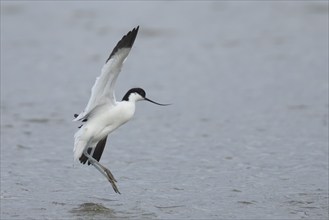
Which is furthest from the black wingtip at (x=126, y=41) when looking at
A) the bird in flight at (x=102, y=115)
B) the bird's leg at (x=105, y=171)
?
the bird's leg at (x=105, y=171)

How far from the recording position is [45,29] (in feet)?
52.5

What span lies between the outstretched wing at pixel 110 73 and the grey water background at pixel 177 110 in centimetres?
88

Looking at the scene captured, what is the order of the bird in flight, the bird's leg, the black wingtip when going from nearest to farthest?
the black wingtip < the bird in flight < the bird's leg

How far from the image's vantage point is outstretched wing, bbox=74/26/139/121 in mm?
7633

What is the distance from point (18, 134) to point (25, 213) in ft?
9.15

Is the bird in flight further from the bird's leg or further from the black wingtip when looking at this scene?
the black wingtip

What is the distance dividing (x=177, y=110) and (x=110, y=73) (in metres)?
3.74

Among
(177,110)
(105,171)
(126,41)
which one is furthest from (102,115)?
(177,110)

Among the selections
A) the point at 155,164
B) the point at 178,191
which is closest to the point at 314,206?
the point at 178,191

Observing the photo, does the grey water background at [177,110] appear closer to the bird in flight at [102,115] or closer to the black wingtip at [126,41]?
the bird in flight at [102,115]

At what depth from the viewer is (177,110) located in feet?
37.6

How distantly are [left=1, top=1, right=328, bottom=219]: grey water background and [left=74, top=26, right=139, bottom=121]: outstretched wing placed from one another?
0.88 m

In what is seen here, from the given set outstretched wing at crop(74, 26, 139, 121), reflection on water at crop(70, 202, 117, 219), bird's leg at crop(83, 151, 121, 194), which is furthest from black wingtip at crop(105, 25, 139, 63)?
reflection on water at crop(70, 202, 117, 219)

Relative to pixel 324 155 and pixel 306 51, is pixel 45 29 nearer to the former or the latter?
pixel 306 51
